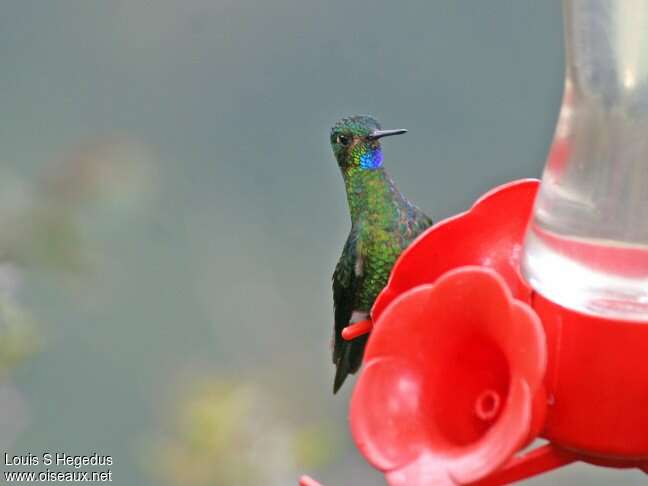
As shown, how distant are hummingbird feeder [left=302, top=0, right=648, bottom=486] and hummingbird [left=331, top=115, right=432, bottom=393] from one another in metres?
0.69

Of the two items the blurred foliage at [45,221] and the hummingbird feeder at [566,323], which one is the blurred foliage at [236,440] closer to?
the blurred foliage at [45,221]

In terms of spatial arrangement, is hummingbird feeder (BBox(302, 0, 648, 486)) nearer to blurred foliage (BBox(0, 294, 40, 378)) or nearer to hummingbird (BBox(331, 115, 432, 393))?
hummingbird (BBox(331, 115, 432, 393))

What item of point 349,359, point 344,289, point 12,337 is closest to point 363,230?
point 344,289

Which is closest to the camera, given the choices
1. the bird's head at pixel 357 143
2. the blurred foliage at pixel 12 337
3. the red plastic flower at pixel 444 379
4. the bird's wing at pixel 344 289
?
the red plastic flower at pixel 444 379

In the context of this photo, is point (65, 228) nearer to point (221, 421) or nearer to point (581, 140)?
point (221, 421)

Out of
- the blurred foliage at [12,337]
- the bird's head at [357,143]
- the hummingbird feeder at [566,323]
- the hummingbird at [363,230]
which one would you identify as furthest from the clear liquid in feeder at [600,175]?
the blurred foliage at [12,337]

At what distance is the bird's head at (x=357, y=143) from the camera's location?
75.0 inches

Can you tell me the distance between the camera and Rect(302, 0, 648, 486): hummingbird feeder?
1028mm

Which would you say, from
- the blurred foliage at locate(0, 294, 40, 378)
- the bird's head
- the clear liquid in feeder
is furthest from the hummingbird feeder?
the blurred foliage at locate(0, 294, 40, 378)

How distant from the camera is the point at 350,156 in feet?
6.35

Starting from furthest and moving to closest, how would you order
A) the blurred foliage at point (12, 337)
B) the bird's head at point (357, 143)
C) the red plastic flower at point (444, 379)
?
the blurred foliage at point (12, 337) < the bird's head at point (357, 143) < the red plastic flower at point (444, 379)

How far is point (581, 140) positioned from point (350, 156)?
87 centimetres

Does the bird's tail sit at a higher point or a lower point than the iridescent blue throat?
lower

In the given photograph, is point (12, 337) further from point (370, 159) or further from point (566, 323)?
point (566, 323)
